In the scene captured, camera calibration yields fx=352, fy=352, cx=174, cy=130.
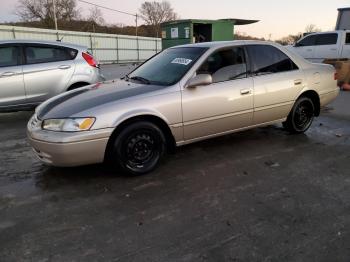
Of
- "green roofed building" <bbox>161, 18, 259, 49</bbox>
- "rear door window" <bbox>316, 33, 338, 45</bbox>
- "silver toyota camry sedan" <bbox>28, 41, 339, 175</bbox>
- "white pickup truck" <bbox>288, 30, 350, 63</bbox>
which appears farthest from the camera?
"green roofed building" <bbox>161, 18, 259, 49</bbox>

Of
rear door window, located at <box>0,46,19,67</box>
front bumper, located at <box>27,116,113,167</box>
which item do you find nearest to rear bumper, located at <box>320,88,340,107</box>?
front bumper, located at <box>27,116,113,167</box>

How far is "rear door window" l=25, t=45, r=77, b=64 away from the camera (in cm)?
710

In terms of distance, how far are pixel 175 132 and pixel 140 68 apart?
1521 millimetres

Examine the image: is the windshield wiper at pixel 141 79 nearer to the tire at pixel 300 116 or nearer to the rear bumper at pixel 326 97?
the tire at pixel 300 116

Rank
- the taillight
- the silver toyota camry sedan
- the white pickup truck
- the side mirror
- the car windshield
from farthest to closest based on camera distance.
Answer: the white pickup truck → the taillight → the car windshield → the side mirror → the silver toyota camry sedan

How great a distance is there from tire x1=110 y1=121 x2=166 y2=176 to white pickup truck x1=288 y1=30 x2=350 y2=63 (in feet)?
43.3

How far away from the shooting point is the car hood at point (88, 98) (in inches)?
155

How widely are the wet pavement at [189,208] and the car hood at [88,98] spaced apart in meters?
0.78

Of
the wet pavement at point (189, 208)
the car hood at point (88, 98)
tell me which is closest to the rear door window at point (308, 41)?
the wet pavement at point (189, 208)

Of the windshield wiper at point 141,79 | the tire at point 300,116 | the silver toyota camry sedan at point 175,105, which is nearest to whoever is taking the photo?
the silver toyota camry sedan at point 175,105

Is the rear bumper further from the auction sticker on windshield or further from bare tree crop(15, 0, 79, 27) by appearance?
bare tree crop(15, 0, 79, 27)

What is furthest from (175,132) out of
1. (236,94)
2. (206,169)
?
(236,94)

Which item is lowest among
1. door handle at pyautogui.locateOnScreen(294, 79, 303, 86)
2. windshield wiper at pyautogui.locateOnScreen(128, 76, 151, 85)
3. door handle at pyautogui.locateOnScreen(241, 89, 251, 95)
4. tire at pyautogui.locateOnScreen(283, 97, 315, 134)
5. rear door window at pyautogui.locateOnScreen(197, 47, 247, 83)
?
tire at pyautogui.locateOnScreen(283, 97, 315, 134)

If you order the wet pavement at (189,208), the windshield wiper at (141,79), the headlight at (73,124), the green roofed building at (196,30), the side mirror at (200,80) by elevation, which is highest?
the green roofed building at (196,30)
